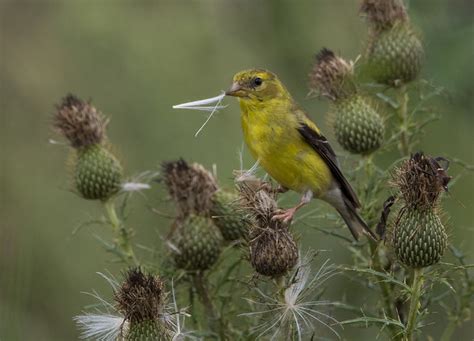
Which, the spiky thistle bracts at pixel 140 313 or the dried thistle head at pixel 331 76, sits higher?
the dried thistle head at pixel 331 76

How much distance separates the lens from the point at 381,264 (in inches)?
158

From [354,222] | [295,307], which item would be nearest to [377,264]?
[354,222]

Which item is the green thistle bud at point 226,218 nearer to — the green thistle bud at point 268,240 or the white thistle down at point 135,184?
the white thistle down at point 135,184

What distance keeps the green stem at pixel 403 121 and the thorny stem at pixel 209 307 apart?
4.16ft

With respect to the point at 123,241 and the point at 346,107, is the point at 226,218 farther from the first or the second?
the point at 346,107

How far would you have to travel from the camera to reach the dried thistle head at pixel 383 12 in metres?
4.85

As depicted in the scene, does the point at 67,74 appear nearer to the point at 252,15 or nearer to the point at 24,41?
the point at 24,41

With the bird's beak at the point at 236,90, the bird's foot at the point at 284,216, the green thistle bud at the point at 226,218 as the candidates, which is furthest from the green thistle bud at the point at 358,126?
the bird's foot at the point at 284,216

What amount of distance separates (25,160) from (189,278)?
4.31 meters

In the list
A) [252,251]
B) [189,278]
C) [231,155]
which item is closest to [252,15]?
[231,155]

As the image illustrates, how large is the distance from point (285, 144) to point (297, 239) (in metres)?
1.14

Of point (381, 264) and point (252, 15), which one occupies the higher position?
point (252, 15)

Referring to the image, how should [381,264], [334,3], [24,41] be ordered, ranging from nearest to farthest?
[381,264], [334,3], [24,41]

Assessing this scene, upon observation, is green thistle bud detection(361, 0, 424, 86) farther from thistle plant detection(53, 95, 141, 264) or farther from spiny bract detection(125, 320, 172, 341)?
spiny bract detection(125, 320, 172, 341)
